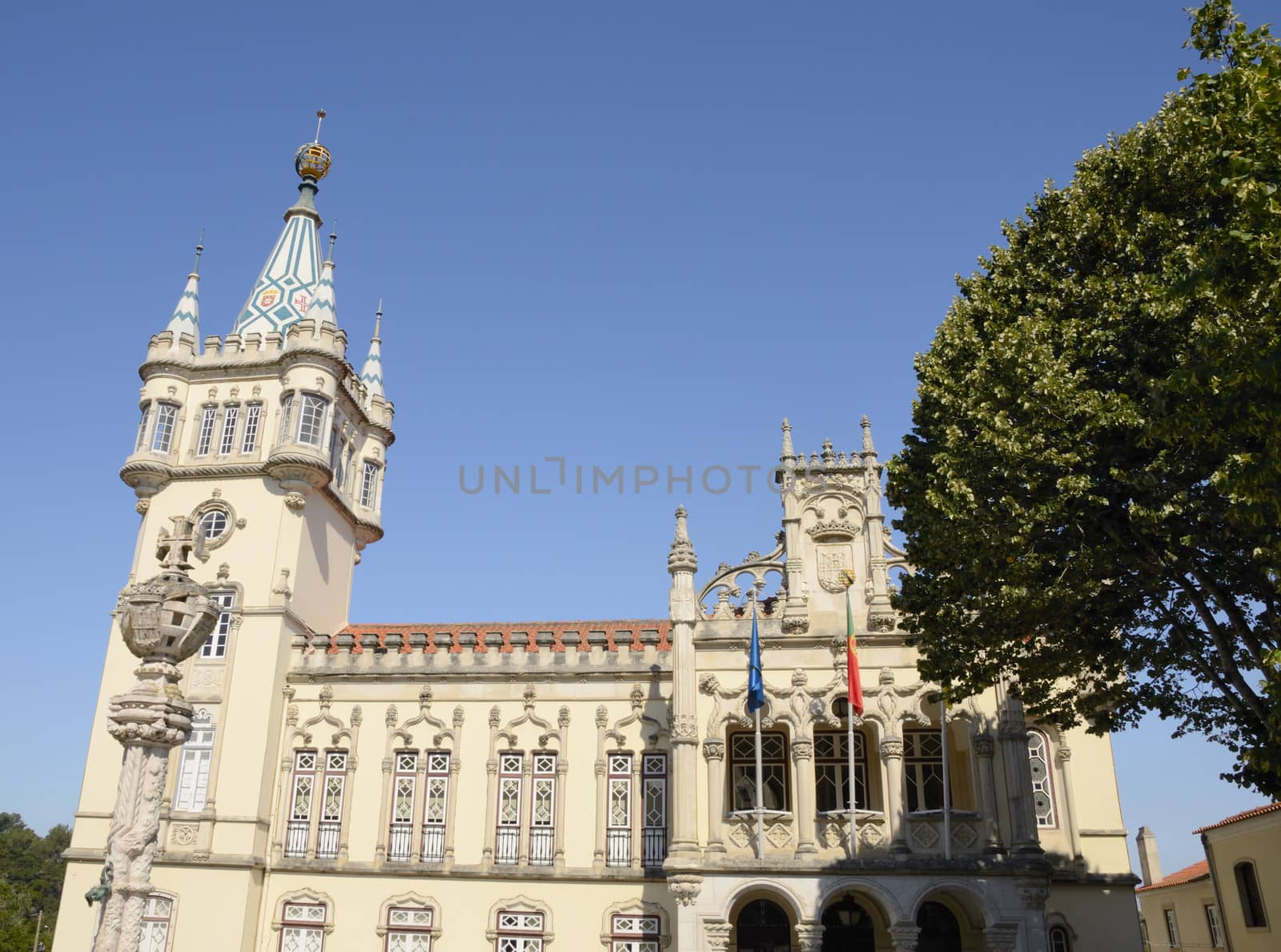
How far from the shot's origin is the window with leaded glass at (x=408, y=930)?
28.5 m

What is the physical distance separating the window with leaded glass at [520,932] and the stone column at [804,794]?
793 cm

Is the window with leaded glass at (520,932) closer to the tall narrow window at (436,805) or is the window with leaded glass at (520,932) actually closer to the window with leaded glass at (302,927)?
the tall narrow window at (436,805)

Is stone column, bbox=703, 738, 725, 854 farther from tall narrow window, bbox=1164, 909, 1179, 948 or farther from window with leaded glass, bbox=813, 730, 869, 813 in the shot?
tall narrow window, bbox=1164, 909, 1179, 948

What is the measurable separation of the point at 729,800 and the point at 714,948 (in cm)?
453

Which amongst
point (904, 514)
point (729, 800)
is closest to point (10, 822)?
point (729, 800)

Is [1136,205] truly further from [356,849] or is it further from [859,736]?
[356,849]

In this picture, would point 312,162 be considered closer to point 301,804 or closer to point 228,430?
point 228,430

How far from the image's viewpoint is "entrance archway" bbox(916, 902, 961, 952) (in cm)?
2694

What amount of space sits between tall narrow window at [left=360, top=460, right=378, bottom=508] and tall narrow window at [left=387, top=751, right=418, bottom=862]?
10766 mm

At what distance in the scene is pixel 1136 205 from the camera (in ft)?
57.4

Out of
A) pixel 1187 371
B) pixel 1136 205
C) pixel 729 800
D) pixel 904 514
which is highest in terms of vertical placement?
pixel 1136 205

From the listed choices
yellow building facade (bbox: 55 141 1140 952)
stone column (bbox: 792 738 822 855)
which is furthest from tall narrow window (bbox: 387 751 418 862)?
stone column (bbox: 792 738 822 855)

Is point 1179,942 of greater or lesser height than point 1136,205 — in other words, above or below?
below

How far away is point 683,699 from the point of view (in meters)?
26.8
